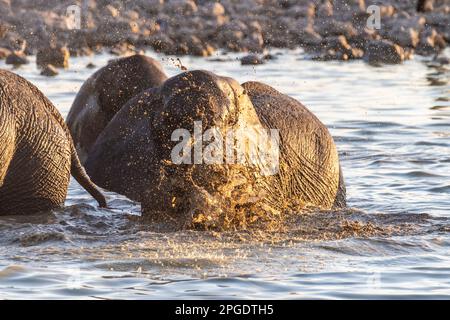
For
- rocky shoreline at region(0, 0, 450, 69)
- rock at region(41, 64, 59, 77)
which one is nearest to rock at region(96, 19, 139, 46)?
rocky shoreline at region(0, 0, 450, 69)

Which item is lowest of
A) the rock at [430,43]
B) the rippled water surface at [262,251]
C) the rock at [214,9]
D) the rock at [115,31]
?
the rock at [430,43]

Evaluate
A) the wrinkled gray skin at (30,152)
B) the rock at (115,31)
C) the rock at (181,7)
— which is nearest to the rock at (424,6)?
the rock at (181,7)

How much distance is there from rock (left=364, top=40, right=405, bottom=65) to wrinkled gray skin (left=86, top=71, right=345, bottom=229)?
12802 mm

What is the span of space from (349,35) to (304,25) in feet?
5.20

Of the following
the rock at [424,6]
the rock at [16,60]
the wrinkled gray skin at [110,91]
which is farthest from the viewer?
the rock at [424,6]

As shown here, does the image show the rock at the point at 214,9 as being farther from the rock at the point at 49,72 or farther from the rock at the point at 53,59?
the rock at the point at 49,72

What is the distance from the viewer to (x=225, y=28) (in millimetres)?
26562

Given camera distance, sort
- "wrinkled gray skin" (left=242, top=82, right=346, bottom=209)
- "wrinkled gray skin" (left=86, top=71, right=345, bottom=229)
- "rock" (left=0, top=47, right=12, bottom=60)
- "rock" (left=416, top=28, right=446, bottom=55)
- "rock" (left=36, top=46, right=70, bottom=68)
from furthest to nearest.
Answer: "rock" (left=416, top=28, right=446, bottom=55) < "rock" (left=0, top=47, right=12, bottom=60) < "rock" (left=36, top=46, right=70, bottom=68) < "wrinkled gray skin" (left=242, top=82, right=346, bottom=209) < "wrinkled gray skin" (left=86, top=71, right=345, bottom=229)

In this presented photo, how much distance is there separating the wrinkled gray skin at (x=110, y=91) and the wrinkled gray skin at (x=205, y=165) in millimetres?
783

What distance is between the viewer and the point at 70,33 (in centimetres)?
2539

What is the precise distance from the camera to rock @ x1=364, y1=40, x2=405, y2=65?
920 inches

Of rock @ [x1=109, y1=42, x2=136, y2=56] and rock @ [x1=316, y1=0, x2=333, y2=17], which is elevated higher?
rock @ [x1=316, y1=0, x2=333, y2=17]

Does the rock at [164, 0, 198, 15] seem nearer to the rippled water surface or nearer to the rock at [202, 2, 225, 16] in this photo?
A: the rock at [202, 2, 225, 16]

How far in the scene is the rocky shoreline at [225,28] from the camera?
24219 mm
